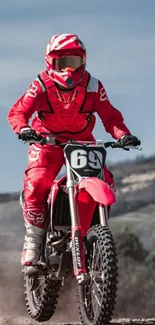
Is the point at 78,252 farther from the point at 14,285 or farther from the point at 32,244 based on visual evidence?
the point at 14,285

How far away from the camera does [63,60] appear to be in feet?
36.7

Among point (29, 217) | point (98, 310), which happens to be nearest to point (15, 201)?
point (29, 217)

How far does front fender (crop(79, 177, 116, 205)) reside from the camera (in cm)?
1014

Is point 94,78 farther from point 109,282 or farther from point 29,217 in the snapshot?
point 109,282

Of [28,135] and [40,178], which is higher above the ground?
[28,135]

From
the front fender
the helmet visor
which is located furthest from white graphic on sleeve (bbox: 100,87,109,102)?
the front fender

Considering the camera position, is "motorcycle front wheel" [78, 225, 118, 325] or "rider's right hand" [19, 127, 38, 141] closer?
"motorcycle front wheel" [78, 225, 118, 325]

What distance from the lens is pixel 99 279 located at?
10.2 metres

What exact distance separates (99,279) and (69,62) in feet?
8.52

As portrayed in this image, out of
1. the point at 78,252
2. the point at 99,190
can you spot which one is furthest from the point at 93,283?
the point at 99,190

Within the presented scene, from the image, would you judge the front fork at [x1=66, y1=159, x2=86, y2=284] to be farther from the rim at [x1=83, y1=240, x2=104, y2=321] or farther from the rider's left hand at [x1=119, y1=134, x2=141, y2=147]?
the rider's left hand at [x1=119, y1=134, x2=141, y2=147]

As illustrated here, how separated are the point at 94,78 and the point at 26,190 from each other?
1.56m

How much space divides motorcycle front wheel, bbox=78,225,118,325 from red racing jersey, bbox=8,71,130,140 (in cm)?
149

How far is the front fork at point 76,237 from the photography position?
10.3 metres
